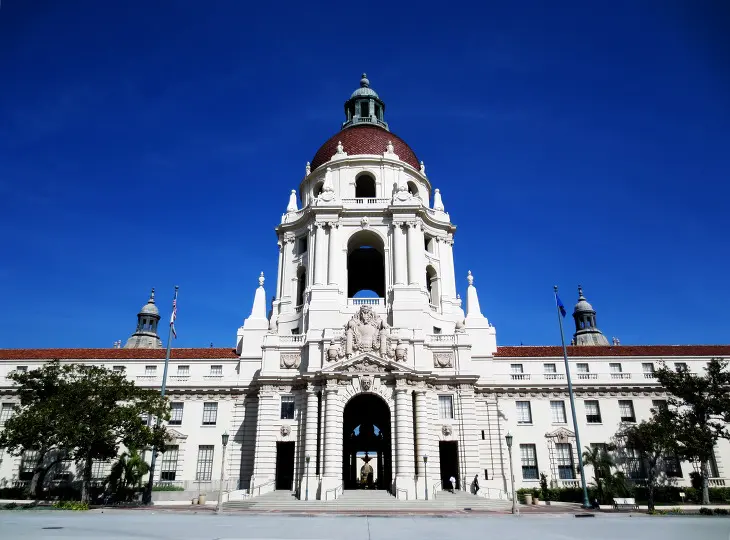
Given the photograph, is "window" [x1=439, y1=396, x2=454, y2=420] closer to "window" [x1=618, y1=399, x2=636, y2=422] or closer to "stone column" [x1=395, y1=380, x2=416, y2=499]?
"stone column" [x1=395, y1=380, x2=416, y2=499]

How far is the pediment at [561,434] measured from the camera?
1841 inches

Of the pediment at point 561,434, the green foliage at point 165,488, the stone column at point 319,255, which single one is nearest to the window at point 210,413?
the green foliage at point 165,488

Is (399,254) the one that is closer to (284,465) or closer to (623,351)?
(284,465)

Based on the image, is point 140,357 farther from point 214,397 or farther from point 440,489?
point 440,489

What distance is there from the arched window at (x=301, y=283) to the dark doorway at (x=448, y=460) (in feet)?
65.9

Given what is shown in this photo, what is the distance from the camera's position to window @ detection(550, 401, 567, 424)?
1880 inches

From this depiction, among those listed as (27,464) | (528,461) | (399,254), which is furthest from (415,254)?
(27,464)

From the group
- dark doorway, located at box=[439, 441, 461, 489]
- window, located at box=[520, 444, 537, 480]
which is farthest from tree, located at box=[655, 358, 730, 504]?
dark doorway, located at box=[439, 441, 461, 489]

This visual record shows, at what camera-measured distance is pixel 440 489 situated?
40844 millimetres

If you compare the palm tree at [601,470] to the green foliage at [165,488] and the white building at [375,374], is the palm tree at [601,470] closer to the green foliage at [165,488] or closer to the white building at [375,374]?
the white building at [375,374]

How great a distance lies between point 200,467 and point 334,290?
19785 millimetres

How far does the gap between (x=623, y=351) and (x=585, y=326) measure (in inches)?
1569

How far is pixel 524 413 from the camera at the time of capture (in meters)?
48.2

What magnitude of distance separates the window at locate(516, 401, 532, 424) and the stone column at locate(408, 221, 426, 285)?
14784mm
